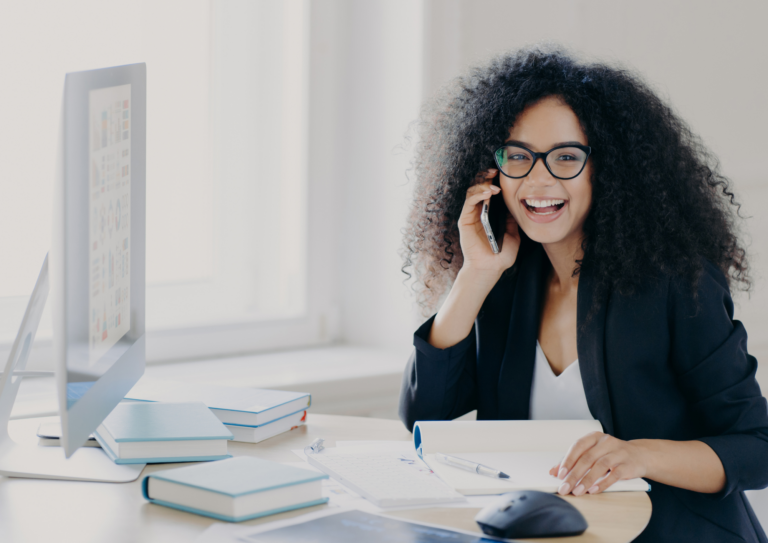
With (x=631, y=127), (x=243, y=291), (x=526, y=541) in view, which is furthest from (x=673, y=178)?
(x=243, y=291)

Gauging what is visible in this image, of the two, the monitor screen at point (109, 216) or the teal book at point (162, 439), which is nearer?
the monitor screen at point (109, 216)

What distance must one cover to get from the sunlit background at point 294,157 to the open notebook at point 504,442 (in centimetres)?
78

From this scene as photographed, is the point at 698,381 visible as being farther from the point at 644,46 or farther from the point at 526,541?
the point at 644,46

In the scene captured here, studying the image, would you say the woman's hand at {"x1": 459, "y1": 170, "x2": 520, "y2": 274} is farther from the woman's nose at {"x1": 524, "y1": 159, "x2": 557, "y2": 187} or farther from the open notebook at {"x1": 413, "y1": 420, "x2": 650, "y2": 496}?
the open notebook at {"x1": 413, "y1": 420, "x2": 650, "y2": 496}

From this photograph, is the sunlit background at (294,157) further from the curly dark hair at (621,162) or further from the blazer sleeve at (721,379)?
the blazer sleeve at (721,379)

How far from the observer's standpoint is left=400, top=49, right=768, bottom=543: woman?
1271 millimetres

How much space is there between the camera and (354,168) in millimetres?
2266

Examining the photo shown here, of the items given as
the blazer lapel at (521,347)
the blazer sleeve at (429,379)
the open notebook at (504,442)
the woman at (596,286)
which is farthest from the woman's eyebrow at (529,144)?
the open notebook at (504,442)

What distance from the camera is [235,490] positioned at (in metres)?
0.89

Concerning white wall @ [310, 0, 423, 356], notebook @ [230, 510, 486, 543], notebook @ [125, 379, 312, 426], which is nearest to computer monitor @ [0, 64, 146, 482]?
notebook @ [125, 379, 312, 426]

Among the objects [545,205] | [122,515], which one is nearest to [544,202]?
[545,205]

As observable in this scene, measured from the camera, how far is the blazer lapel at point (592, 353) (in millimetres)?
1333

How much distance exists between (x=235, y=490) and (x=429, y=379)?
2.10ft

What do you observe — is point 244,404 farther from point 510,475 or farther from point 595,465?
point 595,465
